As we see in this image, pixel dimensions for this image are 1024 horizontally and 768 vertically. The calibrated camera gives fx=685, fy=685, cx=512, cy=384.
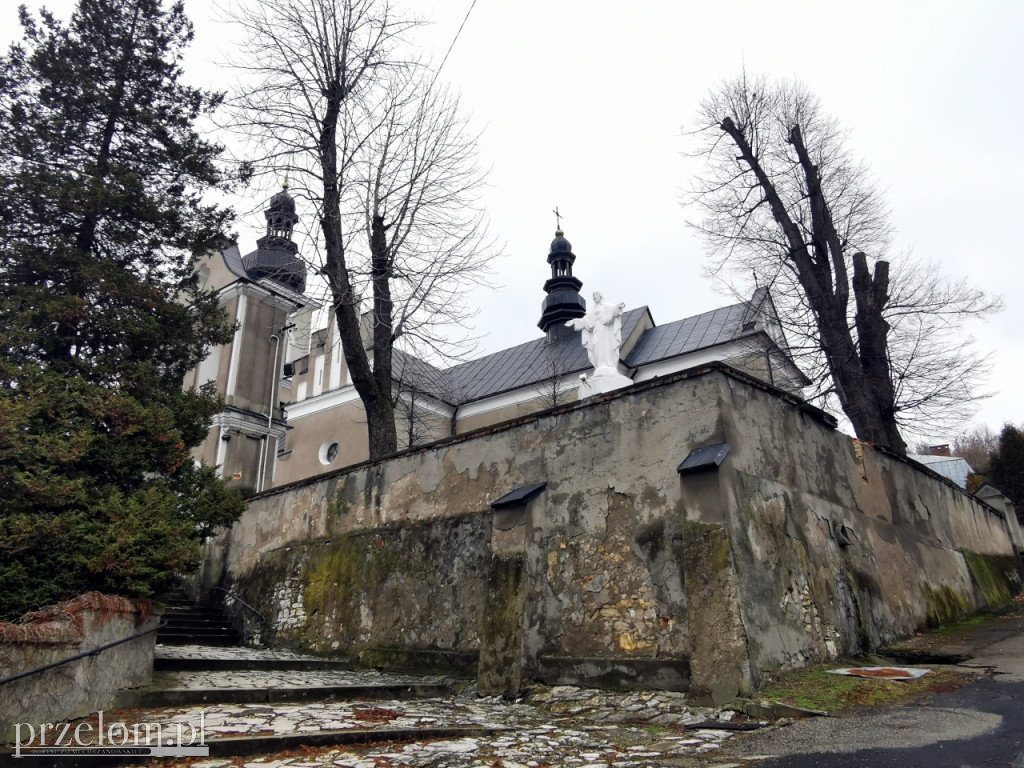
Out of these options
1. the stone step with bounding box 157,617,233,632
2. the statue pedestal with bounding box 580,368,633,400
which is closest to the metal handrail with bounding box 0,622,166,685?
the stone step with bounding box 157,617,233,632

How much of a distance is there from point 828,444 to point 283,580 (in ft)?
24.6

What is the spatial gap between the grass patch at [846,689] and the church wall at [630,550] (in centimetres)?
18

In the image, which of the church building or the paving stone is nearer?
the paving stone

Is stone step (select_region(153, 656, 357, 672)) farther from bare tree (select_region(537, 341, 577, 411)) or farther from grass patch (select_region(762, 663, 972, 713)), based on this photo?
bare tree (select_region(537, 341, 577, 411))

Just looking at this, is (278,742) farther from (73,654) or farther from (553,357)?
(553,357)

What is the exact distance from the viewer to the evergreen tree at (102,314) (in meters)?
5.67

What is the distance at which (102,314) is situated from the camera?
6.87m

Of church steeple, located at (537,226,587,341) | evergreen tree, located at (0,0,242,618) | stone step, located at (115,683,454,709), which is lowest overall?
stone step, located at (115,683,454,709)

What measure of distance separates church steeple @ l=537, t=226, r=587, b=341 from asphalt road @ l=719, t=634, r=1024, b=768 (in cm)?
2449

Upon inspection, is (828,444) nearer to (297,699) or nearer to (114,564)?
(297,699)

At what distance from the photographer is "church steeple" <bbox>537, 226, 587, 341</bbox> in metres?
29.9

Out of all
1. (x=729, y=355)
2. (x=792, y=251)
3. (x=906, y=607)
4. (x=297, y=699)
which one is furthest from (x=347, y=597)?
(x=729, y=355)

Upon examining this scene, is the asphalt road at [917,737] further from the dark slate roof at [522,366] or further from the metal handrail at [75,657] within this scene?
the dark slate roof at [522,366]

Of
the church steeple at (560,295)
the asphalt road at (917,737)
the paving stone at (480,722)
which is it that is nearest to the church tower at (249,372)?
the church steeple at (560,295)
